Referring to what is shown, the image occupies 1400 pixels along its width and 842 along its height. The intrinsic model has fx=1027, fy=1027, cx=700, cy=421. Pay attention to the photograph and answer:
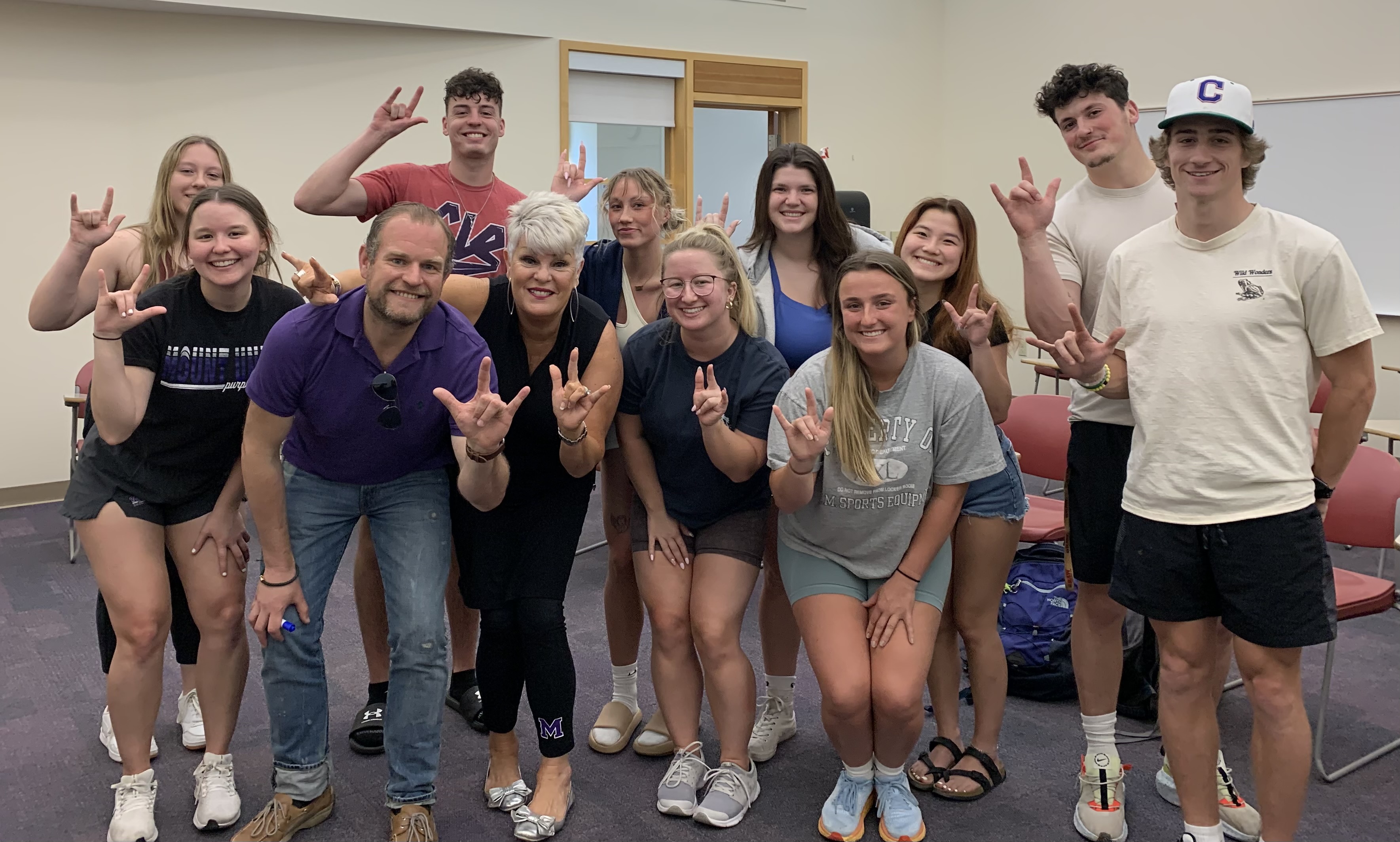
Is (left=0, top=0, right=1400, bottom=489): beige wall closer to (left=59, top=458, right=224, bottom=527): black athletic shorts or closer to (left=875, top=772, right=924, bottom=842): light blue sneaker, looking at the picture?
(left=59, top=458, right=224, bottom=527): black athletic shorts

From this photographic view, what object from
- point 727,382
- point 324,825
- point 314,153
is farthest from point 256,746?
point 314,153

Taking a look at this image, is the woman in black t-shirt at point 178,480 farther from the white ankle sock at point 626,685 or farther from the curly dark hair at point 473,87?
the white ankle sock at point 626,685

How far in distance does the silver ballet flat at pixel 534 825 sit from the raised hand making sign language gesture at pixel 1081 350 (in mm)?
1502

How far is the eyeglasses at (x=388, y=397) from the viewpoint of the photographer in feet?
7.06

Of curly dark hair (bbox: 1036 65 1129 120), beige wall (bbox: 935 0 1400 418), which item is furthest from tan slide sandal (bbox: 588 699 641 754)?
beige wall (bbox: 935 0 1400 418)

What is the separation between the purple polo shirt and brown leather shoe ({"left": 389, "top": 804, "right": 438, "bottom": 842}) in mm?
738

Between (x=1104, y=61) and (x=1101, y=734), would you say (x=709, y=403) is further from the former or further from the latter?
(x=1104, y=61)

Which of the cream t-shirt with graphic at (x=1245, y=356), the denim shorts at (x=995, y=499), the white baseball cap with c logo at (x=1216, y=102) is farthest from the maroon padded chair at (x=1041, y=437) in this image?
the white baseball cap with c logo at (x=1216, y=102)

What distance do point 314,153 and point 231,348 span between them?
4101 mm

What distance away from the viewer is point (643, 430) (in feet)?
8.43

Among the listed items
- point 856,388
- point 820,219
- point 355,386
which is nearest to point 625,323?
point 820,219

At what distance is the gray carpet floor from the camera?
7.83 ft

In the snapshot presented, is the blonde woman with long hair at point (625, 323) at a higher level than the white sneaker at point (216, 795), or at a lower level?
higher

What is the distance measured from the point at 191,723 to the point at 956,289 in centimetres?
234
